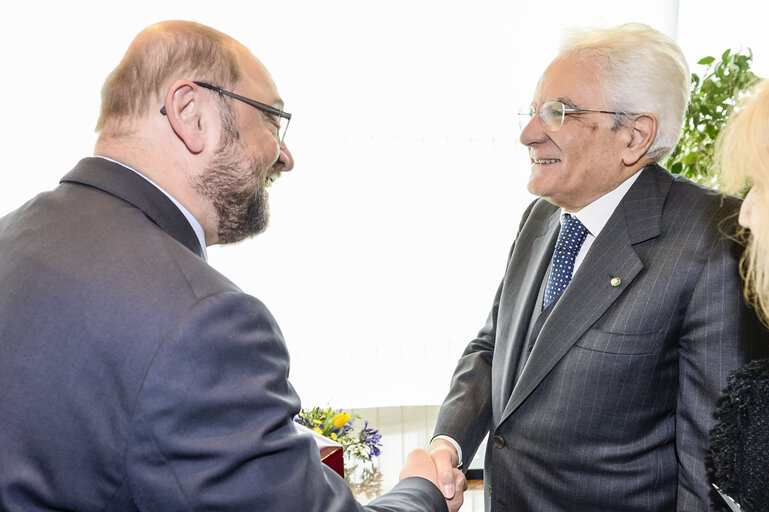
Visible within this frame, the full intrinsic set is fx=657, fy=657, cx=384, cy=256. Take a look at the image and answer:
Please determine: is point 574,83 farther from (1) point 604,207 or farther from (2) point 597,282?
(2) point 597,282

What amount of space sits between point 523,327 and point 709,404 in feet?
1.70

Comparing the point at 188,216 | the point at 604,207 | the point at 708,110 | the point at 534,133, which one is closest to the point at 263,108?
the point at 188,216

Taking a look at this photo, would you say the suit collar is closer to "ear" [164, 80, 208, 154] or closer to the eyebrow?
"ear" [164, 80, 208, 154]

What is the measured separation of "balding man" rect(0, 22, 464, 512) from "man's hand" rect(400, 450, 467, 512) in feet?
1.77

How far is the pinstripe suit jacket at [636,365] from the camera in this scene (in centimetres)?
143

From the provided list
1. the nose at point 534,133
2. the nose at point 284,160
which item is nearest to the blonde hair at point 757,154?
the nose at point 534,133

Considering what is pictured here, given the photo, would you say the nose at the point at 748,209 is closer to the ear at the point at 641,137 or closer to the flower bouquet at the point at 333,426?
the ear at the point at 641,137

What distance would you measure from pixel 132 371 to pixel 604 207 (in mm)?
1308

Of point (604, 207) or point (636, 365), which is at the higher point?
point (604, 207)

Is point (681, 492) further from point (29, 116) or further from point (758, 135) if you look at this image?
point (29, 116)

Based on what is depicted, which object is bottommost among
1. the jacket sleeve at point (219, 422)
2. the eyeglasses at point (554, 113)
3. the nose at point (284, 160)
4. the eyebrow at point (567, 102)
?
the jacket sleeve at point (219, 422)

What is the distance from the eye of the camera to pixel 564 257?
1.78m

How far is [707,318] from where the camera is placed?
56.5 inches

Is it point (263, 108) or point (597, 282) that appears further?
point (597, 282)
